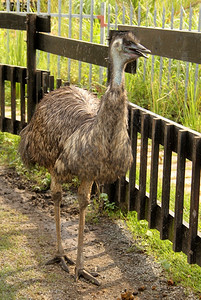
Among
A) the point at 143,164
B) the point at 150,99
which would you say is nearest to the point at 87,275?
the point at 143,164

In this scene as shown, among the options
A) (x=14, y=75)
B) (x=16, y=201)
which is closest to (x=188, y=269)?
(x=16, y=201)

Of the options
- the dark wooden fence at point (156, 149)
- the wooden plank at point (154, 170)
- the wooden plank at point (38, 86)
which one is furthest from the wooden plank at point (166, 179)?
the wooden plank at point (38, 86)

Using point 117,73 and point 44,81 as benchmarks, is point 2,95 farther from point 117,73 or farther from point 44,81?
point 117,73

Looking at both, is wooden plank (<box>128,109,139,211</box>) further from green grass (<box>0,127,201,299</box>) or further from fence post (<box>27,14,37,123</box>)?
fence post (<box>27,14,37,123</box>)

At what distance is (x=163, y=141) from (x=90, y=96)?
0.86m

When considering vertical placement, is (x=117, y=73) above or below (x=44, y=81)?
above

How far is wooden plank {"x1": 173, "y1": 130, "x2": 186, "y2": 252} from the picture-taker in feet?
14.0

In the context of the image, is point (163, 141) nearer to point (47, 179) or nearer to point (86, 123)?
point (86, 123)

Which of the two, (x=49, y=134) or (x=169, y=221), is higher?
(x=49, y=134)

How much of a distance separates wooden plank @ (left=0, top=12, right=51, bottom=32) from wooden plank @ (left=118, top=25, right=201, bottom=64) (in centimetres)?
161

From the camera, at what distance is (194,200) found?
13.8 feet

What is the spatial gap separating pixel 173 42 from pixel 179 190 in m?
1.24

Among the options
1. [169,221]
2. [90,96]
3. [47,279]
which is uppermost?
[90,96]

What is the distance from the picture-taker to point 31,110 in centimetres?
685
